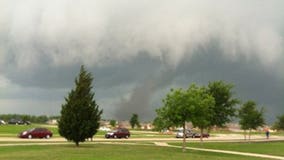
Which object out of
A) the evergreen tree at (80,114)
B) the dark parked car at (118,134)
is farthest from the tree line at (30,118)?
the evergreen tree at (80,114)

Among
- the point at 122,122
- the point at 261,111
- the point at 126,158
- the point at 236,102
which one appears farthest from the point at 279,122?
the point at 126,158

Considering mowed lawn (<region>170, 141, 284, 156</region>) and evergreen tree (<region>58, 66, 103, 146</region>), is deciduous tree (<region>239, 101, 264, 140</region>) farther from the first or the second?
evergreen tree (<region>58, 66, 103, 146</region>)

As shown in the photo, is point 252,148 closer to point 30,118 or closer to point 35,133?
→ point 35,133

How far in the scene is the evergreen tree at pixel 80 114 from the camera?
40.2 m

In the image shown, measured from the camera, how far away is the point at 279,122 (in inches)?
4218

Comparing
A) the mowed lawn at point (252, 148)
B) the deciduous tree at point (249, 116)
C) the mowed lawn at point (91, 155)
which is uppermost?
the deciduous tree at point (249, 116)

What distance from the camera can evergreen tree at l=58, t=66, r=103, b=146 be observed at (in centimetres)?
4019

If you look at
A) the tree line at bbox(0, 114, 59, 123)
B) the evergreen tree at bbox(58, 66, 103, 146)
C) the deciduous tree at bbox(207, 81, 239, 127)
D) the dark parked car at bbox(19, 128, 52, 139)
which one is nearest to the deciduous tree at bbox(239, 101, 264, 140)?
the deciduous tree at bbox(207, 81, 239, 127)

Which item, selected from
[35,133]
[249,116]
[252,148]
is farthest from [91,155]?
[249,116]

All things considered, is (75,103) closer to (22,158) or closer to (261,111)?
(22,158)

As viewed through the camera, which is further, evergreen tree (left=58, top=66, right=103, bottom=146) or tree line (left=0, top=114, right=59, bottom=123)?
tree line (left=0, top=114, right=59, bottom=123)

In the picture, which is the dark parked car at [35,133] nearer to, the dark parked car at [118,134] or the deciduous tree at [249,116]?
the dark parked car at [118,134]

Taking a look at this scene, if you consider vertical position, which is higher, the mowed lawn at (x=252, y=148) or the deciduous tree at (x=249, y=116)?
the deciduous tree at (x=249, y=116)

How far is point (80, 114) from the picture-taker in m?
40.3
